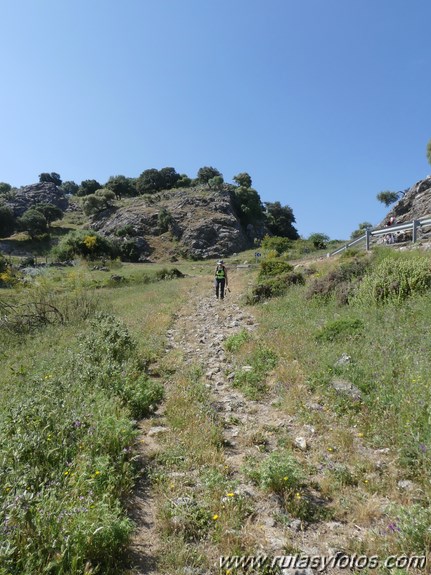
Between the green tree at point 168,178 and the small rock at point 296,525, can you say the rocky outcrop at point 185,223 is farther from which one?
the small rock at point 296,525

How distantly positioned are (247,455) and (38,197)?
136039mm

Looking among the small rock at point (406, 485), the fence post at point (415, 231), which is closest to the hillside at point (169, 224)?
the fence post at point (415, 231)

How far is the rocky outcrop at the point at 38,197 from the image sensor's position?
10916cm

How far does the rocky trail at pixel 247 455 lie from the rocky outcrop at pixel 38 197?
115 m

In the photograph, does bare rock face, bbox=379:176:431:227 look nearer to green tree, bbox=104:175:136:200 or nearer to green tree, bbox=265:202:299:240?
green tree, bbox=265:202:299:240

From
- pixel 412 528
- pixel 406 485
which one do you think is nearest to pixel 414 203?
pixel 406 485

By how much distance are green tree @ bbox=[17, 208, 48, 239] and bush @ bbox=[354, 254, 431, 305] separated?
86.7 metres

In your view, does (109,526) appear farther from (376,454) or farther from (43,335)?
(43,335)

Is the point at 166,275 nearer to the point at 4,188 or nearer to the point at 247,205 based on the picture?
the point at 247,205

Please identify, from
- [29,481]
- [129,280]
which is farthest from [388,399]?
[129,280]

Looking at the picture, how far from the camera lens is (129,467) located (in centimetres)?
408

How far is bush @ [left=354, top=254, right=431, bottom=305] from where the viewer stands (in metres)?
9.70

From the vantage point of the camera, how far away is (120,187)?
113 metres

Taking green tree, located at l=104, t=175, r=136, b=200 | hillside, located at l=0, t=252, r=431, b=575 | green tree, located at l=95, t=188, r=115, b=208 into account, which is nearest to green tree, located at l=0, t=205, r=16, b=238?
green tree, located at l=95, t=188, r=115, b=208
